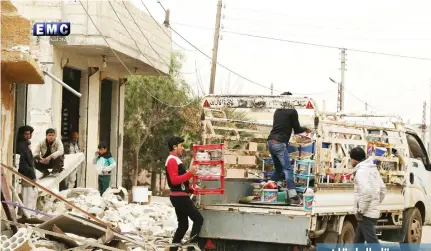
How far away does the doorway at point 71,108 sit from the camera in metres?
20.6

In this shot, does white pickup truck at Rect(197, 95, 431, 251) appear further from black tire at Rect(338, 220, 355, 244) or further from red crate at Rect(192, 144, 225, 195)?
red crate at Rect(192, 144, 225, 195)

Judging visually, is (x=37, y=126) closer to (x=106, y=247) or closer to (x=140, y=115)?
(x=106, y=247)

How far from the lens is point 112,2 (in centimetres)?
1894

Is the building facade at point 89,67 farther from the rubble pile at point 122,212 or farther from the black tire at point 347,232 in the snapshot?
the black tire at point 347,232

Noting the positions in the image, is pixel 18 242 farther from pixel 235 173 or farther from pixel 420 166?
pixel 420 166

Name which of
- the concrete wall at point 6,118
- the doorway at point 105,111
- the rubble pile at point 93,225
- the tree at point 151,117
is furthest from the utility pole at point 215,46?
the concrete wall at point 6,118

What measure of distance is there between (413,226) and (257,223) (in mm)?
4363

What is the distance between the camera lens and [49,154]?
49.2 ft

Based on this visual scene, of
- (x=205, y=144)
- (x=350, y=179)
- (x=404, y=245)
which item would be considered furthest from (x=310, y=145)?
(x=404, y=245)

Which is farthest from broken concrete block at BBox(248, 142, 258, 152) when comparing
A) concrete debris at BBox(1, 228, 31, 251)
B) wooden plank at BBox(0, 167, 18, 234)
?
concrete debris at BBox(1, 228, 31, 251)

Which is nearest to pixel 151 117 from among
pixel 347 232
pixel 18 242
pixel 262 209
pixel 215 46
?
pixel 215 46

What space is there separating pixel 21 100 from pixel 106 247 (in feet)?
30.2

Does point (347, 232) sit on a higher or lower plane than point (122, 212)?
higher

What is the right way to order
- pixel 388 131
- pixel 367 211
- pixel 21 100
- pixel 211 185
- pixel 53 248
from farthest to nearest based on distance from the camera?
pixel 21 100, pixel 388 131, pixel 211 185, pixel 367 211, pixel 53 248
